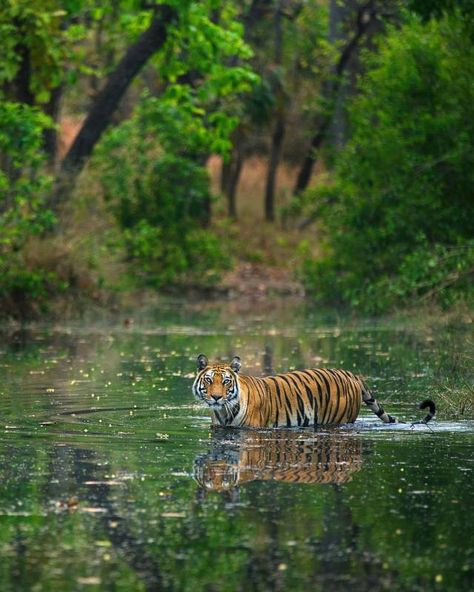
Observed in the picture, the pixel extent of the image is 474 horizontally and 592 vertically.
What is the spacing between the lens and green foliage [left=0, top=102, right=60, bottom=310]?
26422mm

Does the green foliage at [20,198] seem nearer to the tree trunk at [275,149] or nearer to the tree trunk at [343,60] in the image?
the tree trunk at [343,60]

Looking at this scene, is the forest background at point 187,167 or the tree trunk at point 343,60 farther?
the tree trunk at point 343,60

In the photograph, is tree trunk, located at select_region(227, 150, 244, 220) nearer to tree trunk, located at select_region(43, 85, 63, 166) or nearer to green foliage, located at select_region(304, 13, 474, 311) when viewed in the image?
green foliage, located at select_region(304, 13, 474, 311)

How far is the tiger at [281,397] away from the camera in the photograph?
14.1m

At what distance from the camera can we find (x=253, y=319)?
31531 millimetres

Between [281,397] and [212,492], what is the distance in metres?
4.19

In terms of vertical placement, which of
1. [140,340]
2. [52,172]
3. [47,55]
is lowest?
[140,340]

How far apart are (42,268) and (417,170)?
7205 millimetres

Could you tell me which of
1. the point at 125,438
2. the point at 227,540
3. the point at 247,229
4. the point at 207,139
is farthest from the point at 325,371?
the point at 247,229

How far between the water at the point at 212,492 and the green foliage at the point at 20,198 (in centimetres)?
731

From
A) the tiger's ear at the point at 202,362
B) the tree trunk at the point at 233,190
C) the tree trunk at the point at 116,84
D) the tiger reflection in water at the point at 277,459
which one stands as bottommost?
the tiger reflection in water at the point at 277,459

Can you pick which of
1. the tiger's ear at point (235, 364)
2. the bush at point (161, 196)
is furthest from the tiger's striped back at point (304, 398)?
the bush at point (161, 196)

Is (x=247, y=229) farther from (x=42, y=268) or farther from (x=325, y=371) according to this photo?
(x=325, y=371)

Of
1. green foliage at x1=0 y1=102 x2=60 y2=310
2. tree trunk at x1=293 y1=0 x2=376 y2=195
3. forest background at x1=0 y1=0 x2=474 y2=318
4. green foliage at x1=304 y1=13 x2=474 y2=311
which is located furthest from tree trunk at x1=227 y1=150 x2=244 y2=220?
green foliage at x1=0 y1=102 x2=60 y2=310
